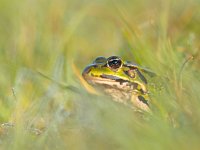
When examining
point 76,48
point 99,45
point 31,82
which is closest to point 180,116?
point 31,82

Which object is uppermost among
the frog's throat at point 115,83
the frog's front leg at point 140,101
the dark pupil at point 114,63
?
the dark pupil at point 114,63

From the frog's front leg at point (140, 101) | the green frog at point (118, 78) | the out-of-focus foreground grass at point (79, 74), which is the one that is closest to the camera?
the out-of-focus foreground grass at point (79, 74)

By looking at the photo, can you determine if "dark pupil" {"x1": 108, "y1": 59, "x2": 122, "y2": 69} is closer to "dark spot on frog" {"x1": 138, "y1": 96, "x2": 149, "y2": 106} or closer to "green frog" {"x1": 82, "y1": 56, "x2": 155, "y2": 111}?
"green frog" {"x1": 82, "y1": 56, "x2": 155, "y2": 111}

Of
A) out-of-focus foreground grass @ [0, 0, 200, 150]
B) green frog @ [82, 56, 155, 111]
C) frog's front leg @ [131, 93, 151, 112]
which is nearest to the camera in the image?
out-of-focus foreground grass @ [0, 0, 200, 150]

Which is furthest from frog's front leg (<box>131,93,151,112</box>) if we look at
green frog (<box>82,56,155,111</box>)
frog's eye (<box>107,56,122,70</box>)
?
frog's eye (<box>107,56,122,70</box>)

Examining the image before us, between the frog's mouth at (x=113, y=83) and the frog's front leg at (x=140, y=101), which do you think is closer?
the frog's front leg at (x=140, y=101)

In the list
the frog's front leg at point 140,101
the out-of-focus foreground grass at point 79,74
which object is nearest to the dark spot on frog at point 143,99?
the frog's front leg at point 140,101

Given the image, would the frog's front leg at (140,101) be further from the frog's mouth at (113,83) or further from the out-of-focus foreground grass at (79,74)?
the out-of-focus foreground grass at (79,74)

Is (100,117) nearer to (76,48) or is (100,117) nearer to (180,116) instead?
(180,116)
